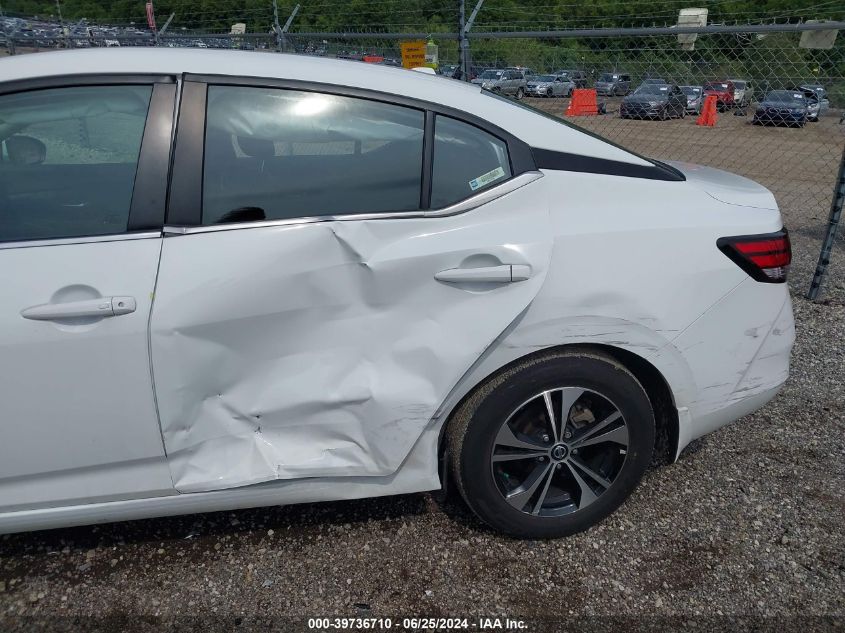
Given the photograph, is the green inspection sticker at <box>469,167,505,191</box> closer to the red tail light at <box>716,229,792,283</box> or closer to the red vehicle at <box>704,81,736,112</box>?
the red tail light at <box>716,229,792,283</box>

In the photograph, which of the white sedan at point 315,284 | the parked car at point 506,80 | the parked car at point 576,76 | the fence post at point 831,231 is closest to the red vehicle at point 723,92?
the parked car at point 576,76

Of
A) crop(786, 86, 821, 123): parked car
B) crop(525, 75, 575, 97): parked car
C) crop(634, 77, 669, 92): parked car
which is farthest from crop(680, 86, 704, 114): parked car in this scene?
crop(525, 75, 575, 97): parked car

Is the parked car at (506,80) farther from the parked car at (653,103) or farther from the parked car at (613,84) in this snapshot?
the parked car at (653,103)

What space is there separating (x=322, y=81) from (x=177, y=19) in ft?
53.2

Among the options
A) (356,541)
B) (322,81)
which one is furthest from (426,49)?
(356,541)

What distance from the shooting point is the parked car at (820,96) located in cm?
722

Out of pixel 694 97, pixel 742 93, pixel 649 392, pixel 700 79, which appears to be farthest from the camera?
pixel 694 97

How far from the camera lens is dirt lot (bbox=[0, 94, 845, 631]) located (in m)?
2.21

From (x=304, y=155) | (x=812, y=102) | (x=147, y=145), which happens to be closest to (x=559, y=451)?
(x=304, y=155)

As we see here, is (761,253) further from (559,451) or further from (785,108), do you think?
(785,108)

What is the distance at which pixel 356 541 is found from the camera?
2496mm

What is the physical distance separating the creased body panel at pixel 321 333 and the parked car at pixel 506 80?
6.78 meters

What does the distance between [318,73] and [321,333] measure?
2.80 ft

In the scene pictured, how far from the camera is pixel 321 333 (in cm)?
207
